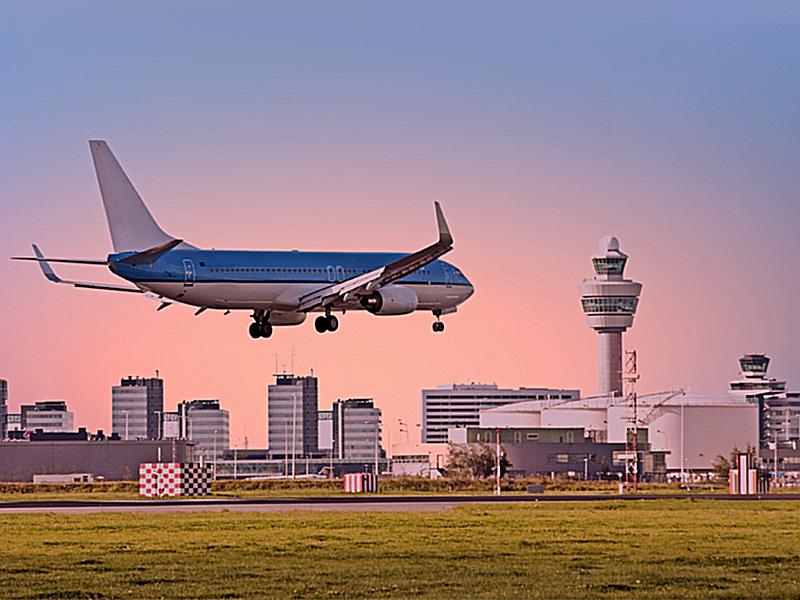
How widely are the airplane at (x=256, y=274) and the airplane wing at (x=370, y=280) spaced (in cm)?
5

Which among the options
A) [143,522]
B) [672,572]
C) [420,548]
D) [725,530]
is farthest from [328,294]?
[672,572]

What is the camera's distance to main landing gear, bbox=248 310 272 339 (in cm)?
9369

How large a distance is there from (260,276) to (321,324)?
5493 millimetres

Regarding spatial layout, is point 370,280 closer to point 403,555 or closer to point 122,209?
point 122,209

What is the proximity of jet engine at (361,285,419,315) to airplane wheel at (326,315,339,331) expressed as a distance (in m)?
1.91

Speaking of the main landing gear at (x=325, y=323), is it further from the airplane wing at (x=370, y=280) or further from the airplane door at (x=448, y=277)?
the airplane door at (x=448, y=277)

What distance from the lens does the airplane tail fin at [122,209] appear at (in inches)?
3455

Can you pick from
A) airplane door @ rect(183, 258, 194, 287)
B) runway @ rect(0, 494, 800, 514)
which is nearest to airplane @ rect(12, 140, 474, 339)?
airplane door @ rect(183, 258, 194, 287)

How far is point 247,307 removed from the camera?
89688mm

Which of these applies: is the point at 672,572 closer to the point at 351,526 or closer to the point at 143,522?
the point at 351,526

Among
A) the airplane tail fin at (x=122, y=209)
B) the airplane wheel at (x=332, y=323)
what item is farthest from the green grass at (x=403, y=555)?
the airplane wheel at (x=332, y=323)

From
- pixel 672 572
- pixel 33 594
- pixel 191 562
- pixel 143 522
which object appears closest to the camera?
pixel 33 594

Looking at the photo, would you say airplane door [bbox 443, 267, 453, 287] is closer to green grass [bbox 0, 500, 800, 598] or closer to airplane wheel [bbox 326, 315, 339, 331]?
airplane wheel [bbox 326, 315, 339, 331]

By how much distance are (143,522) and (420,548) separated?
51.6 ft
